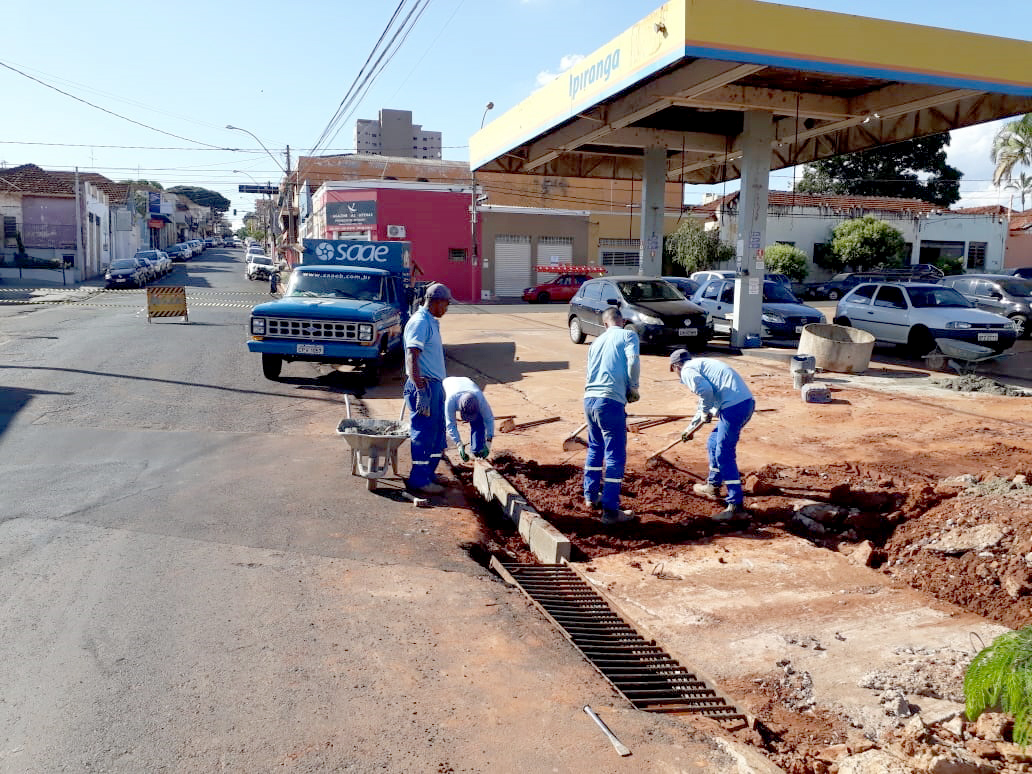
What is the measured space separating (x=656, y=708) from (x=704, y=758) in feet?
2.01

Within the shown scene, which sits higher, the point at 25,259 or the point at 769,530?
the point at 25,259

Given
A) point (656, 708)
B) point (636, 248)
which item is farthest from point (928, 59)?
point (636, 248)

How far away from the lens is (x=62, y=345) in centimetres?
1689

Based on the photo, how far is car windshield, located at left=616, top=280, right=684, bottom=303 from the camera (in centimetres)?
1842

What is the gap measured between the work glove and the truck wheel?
647 cm

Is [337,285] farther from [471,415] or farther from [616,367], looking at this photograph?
[616,367]

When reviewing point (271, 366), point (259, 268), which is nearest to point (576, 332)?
point (271, 366)

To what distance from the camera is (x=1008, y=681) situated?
326 centimetres

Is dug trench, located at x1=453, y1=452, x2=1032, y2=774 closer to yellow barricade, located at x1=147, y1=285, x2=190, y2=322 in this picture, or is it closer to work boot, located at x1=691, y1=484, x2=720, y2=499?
work boot, located at x1=691, y1=484, x2=720, y2=499

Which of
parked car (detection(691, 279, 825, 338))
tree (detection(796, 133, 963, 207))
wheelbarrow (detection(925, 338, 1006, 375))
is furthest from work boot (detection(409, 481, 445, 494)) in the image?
tree (detection(796, 133, 963, 207))

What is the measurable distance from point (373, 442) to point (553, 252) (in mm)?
37488

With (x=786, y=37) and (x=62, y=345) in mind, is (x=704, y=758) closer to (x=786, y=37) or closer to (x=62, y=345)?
(x=786, y=37)

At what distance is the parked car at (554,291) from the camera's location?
38750 millimetres

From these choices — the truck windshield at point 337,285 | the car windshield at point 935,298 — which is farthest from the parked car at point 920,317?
the truck windshield at point 337,285
